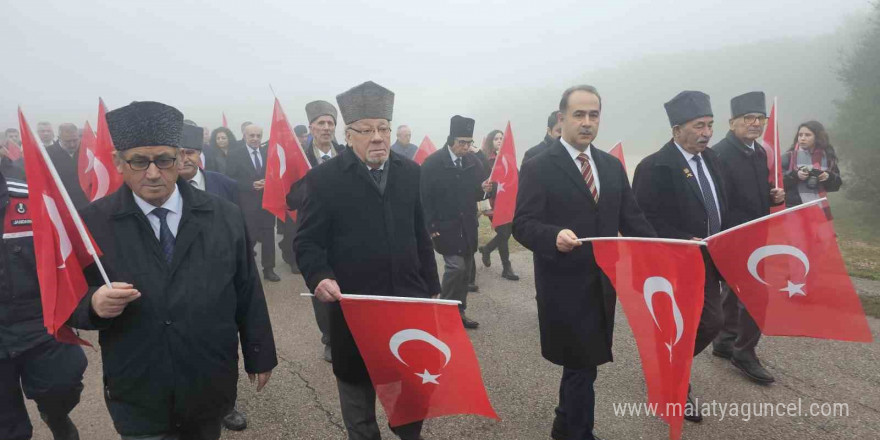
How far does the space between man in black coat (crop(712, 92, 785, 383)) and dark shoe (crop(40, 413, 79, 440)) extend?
16.6 ft

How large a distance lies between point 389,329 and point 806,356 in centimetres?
446

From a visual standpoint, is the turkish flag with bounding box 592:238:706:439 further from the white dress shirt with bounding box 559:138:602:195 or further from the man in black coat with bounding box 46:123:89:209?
the man in black coat with bounding box 46:123:89:209

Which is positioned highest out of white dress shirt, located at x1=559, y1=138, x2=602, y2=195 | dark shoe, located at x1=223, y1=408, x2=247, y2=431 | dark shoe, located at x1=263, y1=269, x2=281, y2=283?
white dress shirt, located at x1=559, y1=138, x2=602, y2=195

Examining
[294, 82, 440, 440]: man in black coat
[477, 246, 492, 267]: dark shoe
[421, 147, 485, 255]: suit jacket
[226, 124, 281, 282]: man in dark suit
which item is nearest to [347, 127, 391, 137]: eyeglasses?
[294, 82, 440, 440]: man in black coat

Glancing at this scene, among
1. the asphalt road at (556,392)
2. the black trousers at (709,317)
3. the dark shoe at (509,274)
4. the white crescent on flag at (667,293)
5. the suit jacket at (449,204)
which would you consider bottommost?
the asphalt road at (556,392)

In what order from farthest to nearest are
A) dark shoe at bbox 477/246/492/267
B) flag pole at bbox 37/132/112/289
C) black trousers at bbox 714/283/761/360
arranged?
dark shoe at bbox 477/246/492/267 → black trousers at bbox 714/283/761/360 → flag pole at bbox 37/132/112/289

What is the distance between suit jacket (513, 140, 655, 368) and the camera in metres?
3.10

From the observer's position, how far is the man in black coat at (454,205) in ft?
18.4

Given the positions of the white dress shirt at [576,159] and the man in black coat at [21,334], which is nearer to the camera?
the man in black coat at [21,334]

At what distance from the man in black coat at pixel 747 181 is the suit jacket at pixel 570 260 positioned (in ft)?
5.51

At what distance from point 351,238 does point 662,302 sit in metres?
1.88

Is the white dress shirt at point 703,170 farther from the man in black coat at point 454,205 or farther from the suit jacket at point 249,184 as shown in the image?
the suit jacket at point 249,184

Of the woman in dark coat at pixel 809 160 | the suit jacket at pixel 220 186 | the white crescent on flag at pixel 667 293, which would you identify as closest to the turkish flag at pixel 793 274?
the white crescent on flag at pixel 667 293

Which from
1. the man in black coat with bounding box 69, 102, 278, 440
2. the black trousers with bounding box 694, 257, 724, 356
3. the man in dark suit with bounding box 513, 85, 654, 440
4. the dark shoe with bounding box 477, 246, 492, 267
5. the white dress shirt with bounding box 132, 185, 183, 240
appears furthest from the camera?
the dark shoe with bounding box 477, 246, 492, 267
